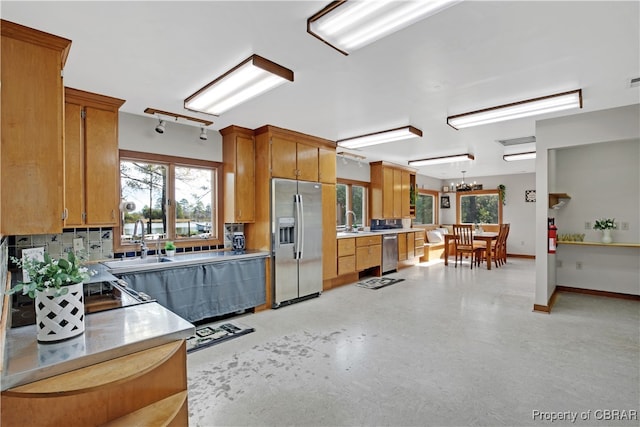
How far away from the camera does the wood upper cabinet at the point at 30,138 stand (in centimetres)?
159

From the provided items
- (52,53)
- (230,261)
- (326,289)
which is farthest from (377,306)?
(52,53)

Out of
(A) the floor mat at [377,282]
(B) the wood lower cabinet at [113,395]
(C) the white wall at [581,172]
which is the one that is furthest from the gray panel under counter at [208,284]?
(C) the white wall at [581,172]

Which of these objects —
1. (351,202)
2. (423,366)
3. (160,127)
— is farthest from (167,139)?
(351,202)

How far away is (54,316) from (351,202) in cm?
603

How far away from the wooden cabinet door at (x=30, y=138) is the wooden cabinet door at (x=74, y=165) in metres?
1.18

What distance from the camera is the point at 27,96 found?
5.48 feet

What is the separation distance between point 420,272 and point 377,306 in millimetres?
2835

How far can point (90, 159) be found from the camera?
298 centimetres

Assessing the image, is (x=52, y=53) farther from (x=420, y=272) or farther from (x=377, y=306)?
(x=420, y=272)

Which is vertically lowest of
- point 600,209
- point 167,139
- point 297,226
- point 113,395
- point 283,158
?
point 113,395

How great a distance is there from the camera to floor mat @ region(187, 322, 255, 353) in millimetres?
3110

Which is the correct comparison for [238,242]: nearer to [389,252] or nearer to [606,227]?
[389,252]

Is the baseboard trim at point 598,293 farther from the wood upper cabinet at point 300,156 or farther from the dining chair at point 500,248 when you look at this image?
the wood upper cabinet at point 300,156

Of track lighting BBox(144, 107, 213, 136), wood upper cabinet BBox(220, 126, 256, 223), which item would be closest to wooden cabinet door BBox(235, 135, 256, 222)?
wood upper cabinet BBox(220, 126, 256, 223)
